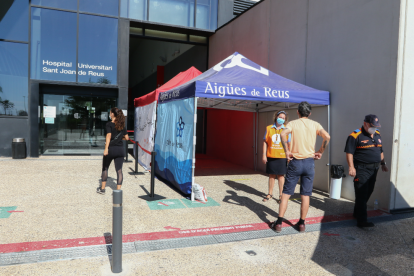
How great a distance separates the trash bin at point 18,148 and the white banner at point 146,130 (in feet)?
14.5

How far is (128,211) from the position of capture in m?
5.45

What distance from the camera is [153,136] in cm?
912

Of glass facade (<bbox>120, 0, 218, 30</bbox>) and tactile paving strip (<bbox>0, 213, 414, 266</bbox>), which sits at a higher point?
glass facade (<bbox>120, 0, 218, 30</bbox>)

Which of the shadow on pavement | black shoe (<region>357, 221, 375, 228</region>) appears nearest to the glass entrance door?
the shadow on pavement

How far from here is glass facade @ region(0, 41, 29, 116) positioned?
1184cm

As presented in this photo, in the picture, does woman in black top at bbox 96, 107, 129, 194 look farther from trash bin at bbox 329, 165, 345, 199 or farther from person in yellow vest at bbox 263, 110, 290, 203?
trash bin at bbox 329, 165, 345, 199

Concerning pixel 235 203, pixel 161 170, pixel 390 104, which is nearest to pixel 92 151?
pixel 161 170

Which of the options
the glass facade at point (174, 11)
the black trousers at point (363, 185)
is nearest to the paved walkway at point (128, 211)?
the black trousers at point (363, 185)

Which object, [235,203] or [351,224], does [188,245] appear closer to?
[235,203]

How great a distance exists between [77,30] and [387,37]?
37.2ft

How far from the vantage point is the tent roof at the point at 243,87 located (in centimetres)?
612

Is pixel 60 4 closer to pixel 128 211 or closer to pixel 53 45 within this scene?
pixel 53 45

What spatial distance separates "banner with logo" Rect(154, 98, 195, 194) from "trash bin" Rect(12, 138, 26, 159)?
20.7 feet

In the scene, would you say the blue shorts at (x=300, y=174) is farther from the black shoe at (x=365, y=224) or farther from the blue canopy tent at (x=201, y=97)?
the blue canopy tent at (x=201, y=97)
